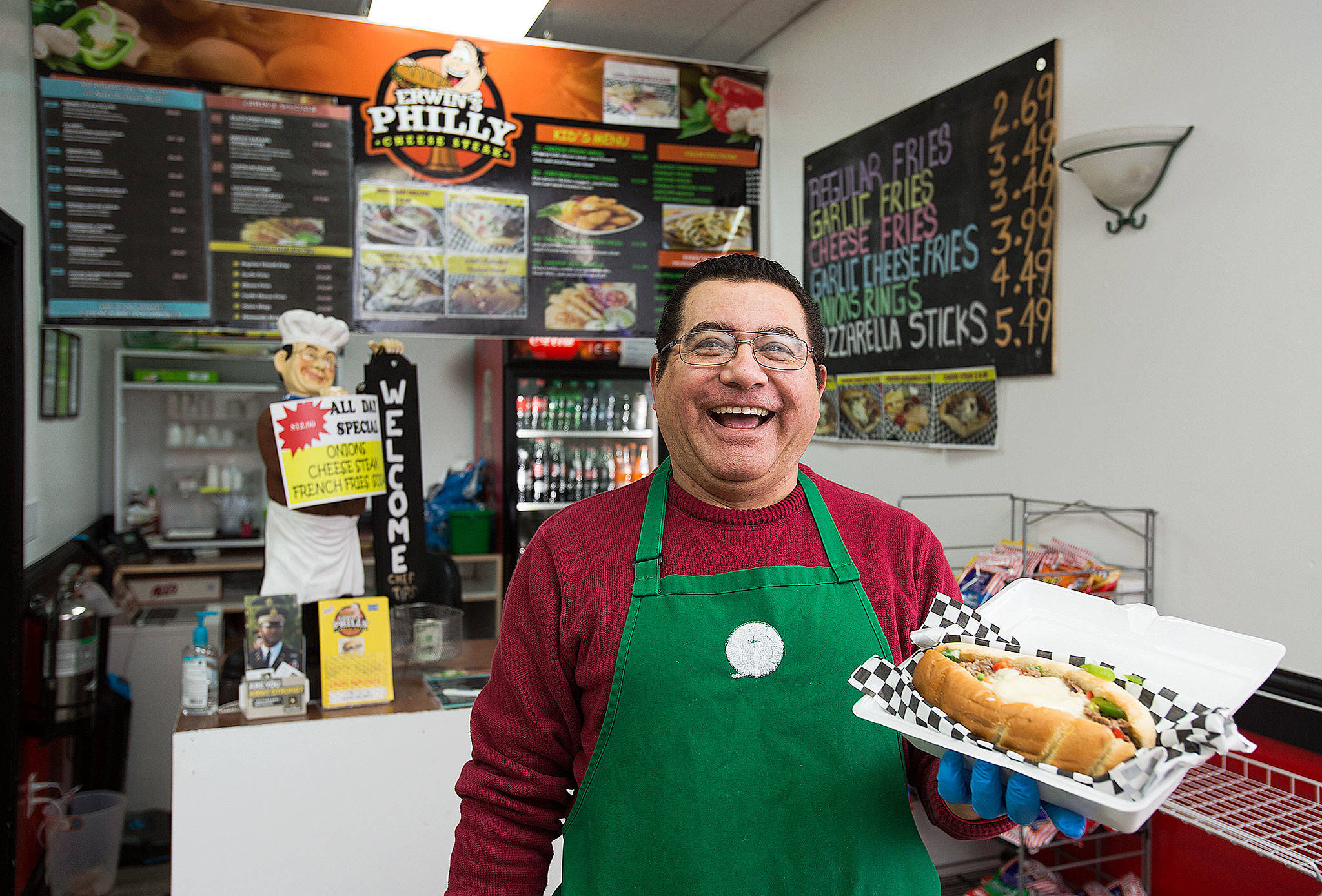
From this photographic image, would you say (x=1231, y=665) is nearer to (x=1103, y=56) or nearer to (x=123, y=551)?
(x=1103, y=56)

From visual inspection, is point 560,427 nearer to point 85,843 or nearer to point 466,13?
point 466,13

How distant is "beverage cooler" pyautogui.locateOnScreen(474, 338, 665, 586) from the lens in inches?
210

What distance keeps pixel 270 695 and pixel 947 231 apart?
8.66 ft

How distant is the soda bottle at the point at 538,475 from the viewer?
550 centimetres

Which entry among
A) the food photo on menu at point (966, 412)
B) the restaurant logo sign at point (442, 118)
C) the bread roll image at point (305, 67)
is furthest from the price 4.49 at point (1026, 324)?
the bread roll image at point (305, 67)

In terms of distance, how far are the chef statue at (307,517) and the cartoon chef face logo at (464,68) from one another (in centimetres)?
159

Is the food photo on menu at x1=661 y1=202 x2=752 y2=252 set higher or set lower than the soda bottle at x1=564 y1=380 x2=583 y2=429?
higher

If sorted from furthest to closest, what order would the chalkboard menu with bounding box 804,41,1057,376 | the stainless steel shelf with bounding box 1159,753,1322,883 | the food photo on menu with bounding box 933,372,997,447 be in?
the food photo on menu with bounding box 933,372,997,447 < the chalkboard menu with bounding box 804,41,1057,376 < the stainless steel shelf with bounding box 1159,753,1322,883

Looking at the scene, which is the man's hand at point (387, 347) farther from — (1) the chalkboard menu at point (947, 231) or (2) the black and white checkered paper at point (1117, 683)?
(2) the black and white checkered paper at point (1117, 683)

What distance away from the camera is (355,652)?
2604 millimetres

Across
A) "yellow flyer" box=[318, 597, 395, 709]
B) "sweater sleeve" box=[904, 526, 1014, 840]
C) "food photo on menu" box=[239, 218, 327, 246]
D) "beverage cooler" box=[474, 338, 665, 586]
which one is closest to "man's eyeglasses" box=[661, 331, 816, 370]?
"sweater sleeve" box=[904, 526, 1014, 840]

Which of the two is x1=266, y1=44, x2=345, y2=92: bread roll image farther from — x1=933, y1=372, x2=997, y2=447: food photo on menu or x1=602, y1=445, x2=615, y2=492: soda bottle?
x1=933, y1=372, x2=997, y2=447: food photo on menu

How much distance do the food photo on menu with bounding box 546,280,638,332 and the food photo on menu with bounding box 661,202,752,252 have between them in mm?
330

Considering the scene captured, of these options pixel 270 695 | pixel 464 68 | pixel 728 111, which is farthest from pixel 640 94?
pixel 270 695
